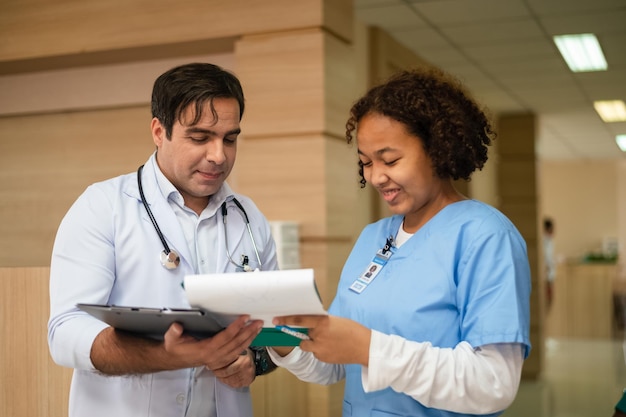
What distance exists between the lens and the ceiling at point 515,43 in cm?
512

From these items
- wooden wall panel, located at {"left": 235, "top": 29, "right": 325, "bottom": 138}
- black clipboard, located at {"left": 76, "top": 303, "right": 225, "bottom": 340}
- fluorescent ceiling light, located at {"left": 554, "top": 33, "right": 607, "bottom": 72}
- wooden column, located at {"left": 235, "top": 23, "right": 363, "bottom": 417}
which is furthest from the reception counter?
black clipboard, located at {"left": 76, "top": 303, "right": 225, "bottom": 340}

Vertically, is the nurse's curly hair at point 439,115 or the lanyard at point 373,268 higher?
the nurse's curly hair at point 439,115

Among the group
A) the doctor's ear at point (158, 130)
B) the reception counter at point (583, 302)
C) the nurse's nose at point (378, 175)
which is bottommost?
the reception counter at point (583, 302)

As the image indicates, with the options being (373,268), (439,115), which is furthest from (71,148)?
(439,115)

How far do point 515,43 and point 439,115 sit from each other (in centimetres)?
466

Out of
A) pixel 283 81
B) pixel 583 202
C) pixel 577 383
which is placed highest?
pixel 583 202

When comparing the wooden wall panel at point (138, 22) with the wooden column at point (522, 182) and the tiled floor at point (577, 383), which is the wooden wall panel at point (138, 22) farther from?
the wooden column at point (522, 182)

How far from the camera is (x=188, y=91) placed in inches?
73.0

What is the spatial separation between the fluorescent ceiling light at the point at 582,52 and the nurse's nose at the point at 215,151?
462 cm

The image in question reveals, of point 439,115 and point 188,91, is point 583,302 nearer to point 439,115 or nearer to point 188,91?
point 439,115

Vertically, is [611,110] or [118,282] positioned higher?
[611,110]

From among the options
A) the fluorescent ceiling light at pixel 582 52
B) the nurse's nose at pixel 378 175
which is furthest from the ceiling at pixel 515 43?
the nurse's nose at pixel 378 175

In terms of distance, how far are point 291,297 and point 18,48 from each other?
12.9ft

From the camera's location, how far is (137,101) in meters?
4.67
